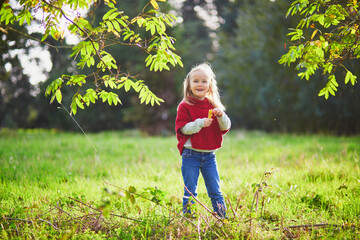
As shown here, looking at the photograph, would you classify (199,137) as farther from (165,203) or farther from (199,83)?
(165,203)

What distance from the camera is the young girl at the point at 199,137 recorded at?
290 centimetres

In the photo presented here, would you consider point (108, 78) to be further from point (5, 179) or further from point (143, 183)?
point (5, 179)

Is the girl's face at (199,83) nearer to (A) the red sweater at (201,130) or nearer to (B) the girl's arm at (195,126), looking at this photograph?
(A) the red sweater at (201,130)

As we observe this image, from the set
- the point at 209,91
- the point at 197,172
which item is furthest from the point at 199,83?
the point at 197,172

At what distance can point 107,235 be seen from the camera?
98.7 inches

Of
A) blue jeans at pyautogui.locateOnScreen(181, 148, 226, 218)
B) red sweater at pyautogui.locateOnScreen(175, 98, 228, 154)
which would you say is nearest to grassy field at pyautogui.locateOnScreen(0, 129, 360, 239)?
blue jeans at pyautogui.locateOnScreen(181, 148, 226, 218)

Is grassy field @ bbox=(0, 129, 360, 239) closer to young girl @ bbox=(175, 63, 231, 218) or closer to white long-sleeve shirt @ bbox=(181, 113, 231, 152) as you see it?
young girl @ bbox=(175, 63, 231, 218)

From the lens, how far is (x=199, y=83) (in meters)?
3.02

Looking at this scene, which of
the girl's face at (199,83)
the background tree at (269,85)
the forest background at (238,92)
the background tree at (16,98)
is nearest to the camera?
the girl's face at (199,83)

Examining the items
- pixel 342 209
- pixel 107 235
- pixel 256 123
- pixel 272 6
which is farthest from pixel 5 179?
pixel 256 123

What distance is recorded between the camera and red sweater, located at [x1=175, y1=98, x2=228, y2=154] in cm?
292

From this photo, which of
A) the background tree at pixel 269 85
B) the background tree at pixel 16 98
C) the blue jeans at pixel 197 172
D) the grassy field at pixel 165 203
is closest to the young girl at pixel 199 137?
the blue jeans at pixel 197 172

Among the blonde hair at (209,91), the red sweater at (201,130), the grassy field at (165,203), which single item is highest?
the blonde hair at (209,91)

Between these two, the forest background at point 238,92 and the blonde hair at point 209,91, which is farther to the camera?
the forest background at point 238,92
